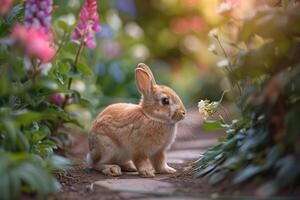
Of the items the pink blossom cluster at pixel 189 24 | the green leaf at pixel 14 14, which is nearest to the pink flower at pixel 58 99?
the green leaf at pixel 14 14

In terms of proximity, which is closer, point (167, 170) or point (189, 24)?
point (167, 170)

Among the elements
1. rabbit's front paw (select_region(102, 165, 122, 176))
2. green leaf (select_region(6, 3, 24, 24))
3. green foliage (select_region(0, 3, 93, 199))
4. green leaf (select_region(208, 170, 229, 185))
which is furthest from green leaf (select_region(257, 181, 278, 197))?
green leaf (select_region(6, 3, 24, 24))

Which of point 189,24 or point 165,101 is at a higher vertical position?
point 189,24

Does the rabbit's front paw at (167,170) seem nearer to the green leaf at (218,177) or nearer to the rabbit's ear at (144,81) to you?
the rabbit's ear at (144,81)

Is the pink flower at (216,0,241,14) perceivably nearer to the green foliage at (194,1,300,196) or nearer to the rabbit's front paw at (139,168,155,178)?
the green foliage at (194,1,300,196)

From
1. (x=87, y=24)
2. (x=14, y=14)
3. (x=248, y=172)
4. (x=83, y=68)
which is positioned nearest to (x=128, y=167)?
(x=83, y=68)

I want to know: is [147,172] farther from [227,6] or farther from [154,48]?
[154,48]

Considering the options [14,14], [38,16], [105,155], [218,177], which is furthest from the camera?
[105,155]
